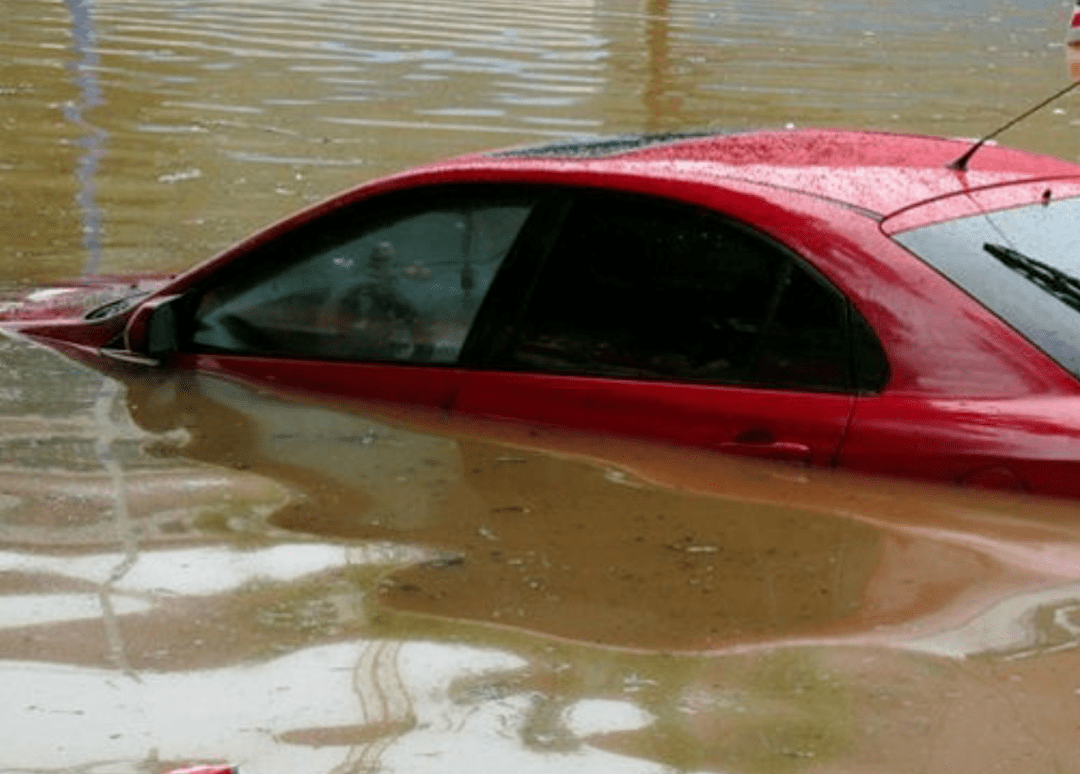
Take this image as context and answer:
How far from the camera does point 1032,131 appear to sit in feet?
55.1

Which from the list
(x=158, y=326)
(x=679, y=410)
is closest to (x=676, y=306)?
(x=679, y=410)

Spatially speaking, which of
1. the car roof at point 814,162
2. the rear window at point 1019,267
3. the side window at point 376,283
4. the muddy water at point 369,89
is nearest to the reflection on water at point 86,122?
the muddy water at point 369,89

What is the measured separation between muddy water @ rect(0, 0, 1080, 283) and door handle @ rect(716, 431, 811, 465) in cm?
479

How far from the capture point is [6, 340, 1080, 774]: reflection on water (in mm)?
4742

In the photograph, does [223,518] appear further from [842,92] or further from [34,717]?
[842,92]

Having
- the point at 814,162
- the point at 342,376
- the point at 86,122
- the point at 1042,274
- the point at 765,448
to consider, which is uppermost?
the point at 814,162

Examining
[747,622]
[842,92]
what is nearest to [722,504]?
[747,622]

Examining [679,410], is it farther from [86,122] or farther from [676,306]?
[86,122]

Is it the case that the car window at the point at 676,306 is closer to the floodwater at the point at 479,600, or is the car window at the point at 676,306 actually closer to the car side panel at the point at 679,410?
the car side panel at the point at 679,410

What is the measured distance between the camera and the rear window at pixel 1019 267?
600 centimetres

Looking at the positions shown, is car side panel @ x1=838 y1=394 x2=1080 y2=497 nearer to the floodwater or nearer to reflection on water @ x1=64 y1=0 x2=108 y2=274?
the floodwater

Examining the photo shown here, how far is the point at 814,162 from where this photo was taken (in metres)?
6.66

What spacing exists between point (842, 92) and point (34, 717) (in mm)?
14792

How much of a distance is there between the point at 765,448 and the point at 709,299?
43 centimetres
